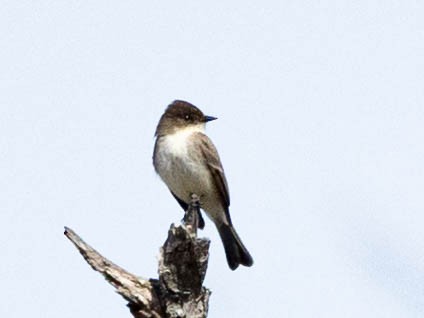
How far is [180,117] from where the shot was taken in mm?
12305

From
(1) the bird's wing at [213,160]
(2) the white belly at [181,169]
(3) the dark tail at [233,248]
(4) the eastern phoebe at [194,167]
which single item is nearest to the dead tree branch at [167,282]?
(4) the eastern phoebe at [194,167]

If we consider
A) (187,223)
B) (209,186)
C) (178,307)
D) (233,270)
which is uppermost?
(209,186)

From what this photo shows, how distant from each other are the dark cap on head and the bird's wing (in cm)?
30

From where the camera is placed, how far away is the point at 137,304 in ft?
22.0

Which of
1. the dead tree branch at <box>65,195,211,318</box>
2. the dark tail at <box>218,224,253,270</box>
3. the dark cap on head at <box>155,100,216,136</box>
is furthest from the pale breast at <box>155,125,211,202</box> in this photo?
the dead tree branch at <box>65,195,211,318</box>

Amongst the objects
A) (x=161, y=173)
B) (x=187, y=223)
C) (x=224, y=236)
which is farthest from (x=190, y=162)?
(x=187, y=223)

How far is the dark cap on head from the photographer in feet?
40.0

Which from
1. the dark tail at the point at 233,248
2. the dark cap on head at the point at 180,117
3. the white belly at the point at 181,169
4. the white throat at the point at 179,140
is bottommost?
the dark tail at the point at 233,248

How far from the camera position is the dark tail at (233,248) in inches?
480

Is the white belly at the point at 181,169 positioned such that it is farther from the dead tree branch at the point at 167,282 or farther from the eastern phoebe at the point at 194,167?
the dead tree branch at the point at 167,282

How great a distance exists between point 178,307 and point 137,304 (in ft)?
0.81

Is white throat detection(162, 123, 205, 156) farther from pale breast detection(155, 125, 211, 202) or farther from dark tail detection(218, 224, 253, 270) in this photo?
dark tail detection(218, 224, 253, 270)

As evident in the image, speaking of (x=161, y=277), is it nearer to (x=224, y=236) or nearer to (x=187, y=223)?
(x=187, y=223)

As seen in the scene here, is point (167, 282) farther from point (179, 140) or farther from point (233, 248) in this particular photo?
point (233, 248)
